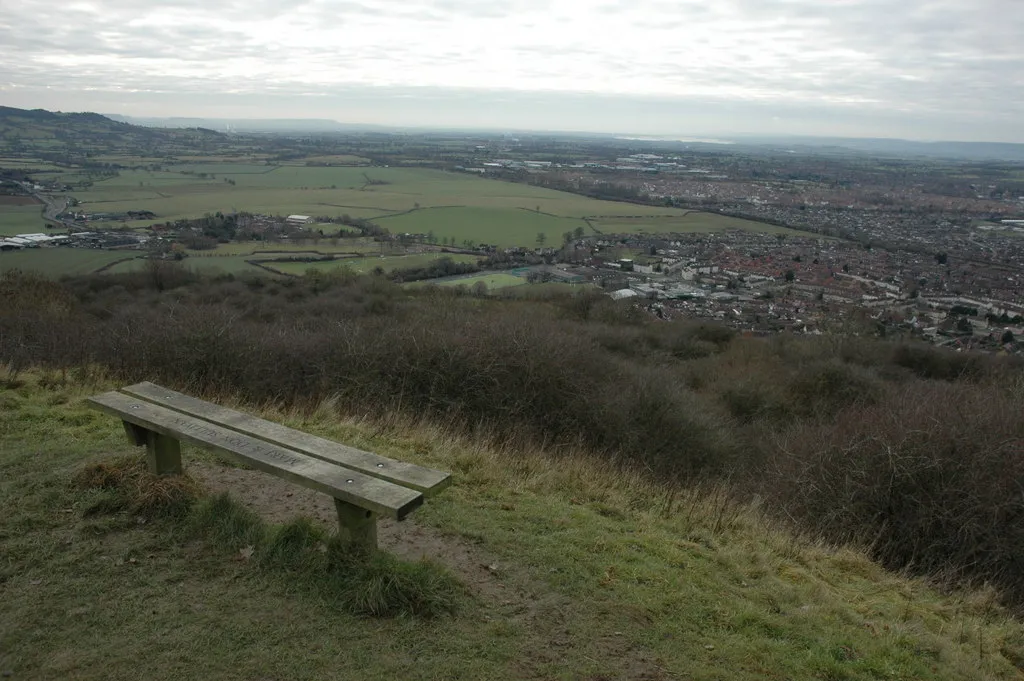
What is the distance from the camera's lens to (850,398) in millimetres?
16281

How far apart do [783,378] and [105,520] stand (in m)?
16.9

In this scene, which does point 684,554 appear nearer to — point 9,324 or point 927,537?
point 927,537

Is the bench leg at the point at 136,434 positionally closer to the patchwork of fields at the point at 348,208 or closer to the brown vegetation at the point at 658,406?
the brown vegetation at the point at 658,406

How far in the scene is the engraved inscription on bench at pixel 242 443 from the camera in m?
4.03

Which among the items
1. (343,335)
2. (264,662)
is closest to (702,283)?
(343,335)

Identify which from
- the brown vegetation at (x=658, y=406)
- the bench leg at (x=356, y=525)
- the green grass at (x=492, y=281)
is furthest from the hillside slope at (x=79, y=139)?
the bench leg at (x=356, y=525)

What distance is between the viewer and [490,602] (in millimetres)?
3762

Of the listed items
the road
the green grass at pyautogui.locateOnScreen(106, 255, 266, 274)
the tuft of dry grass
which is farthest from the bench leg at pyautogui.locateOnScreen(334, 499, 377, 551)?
the road

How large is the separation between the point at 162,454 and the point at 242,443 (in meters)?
0.91

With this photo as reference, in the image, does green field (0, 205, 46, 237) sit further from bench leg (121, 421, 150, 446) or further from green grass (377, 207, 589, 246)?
bench leg (121, 421, 150, 446)

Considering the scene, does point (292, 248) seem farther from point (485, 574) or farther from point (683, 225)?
point (485, 574)

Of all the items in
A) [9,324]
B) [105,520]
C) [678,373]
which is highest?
[105,520]

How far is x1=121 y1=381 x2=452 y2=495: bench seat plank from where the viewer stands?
3842 millimetres

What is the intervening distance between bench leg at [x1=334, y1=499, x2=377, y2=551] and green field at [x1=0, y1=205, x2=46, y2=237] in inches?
1552
